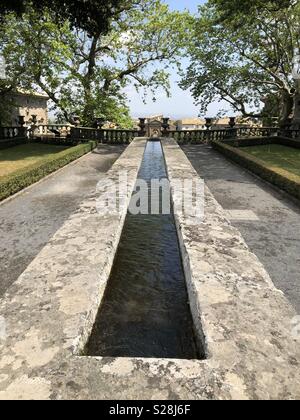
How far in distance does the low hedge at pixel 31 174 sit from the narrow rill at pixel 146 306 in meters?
4.72

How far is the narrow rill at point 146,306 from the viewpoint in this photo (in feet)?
11.8

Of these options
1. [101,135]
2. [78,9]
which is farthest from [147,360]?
[101,135]

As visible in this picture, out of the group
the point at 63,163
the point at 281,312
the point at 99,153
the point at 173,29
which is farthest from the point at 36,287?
the point at 173,29

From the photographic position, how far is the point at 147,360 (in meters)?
2.85

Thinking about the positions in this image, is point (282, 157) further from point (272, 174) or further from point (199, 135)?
point (199, 135)

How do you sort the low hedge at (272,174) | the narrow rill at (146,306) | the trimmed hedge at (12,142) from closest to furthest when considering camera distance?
the narrow rill at (146,306)
the low hedge at (272,174)
the trimmed hedge at (12,142)

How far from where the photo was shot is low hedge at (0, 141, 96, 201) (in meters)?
9.62

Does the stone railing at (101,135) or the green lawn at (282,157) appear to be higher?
the stone railing at (101,135)

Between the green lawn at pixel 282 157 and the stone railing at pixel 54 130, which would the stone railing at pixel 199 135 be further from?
the stone railing at pixel 54 130

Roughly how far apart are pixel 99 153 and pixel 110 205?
42.8 ft

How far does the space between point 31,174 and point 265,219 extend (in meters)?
8.32

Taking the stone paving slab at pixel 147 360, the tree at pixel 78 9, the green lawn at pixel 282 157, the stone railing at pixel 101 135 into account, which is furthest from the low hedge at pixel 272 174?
the stone railing at pixel 101 135

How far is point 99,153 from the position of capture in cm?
1977
